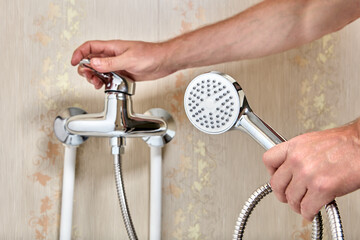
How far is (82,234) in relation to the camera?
0.87m

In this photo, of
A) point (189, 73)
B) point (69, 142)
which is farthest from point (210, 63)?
point (69, 142)

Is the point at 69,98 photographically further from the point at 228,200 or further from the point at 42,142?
the point at 228,200

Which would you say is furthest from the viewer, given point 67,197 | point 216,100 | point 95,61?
point 67,197

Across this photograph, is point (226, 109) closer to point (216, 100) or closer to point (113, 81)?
point (216, 100)

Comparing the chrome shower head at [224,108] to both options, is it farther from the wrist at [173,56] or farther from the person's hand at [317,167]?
the wrist at [173,56]

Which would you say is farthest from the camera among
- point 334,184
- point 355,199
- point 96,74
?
point 355,199

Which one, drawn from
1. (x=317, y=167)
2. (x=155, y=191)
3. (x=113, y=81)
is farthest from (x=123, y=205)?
(x=317, y=167)

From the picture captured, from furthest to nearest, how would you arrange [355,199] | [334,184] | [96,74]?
[355,199], [96,74], [334,184]

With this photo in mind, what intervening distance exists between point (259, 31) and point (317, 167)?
40cm

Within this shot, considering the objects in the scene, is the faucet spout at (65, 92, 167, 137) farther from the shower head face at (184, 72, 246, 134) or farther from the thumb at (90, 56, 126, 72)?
the shower head face at (184, 72, 246, 134)

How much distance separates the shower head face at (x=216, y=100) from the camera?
0.56 meters

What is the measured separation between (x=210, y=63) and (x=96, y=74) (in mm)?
230

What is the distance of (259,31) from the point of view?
774 millimetres

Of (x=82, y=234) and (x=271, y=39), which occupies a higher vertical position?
(x=271, y=39)
